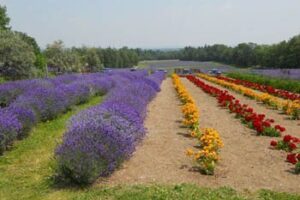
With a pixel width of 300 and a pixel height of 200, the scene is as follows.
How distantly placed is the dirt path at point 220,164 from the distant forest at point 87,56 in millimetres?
15071

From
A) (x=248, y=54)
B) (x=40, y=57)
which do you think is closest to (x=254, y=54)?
(x=248, y=54)

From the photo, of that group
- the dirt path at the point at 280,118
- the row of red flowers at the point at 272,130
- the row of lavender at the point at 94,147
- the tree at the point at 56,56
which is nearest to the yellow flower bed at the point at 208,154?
the row of lavender at the point at 94,147

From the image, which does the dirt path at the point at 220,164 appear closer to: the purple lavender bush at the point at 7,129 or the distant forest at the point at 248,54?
the purple lavender bush at the point at 7,129

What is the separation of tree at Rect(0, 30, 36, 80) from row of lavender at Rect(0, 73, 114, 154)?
5653 mm

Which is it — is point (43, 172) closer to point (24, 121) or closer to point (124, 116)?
point (124, 116)

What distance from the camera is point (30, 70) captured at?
86.1ft

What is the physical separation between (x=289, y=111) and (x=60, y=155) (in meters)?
9.75

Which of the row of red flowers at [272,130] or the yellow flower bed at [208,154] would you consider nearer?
the yellow flower bed at [208,154]

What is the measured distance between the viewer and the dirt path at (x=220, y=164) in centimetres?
726

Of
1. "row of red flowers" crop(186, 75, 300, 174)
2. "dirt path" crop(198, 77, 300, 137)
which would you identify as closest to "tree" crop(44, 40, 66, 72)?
"dirt path" crop(198, 77, 300, 137)

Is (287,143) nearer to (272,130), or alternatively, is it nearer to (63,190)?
(272,130)

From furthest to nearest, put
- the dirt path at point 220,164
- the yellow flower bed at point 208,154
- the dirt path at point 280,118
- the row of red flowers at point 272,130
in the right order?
the dirt path at point 280,118
the row of red flowers at point 272,130
the yellow flower bed at point 208,154
the dirt path at point 220,164

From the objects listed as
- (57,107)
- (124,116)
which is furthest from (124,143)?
(57,107)

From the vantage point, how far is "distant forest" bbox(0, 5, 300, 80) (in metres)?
25.3
